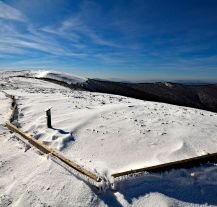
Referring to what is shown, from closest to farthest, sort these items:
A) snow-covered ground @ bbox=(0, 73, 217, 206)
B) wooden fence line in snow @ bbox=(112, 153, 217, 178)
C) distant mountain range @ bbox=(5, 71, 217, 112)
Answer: snow-covered ground @ bbox=(0, 73, 217, 206) → wooden fence line in snow @ bbox=(112, 153, 217, 178) → distant mountain range @ bbox=(5, 71, 217, 112)

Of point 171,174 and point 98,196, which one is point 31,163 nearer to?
point 98,196

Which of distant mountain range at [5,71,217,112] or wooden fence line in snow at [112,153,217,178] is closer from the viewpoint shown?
wooden fence line in snow at [112,153,217,178]

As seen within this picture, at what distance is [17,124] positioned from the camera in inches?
324

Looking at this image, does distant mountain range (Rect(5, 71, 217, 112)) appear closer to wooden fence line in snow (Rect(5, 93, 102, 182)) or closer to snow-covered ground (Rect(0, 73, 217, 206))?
snow-covered ground (Rect(0, 73, 217, 206))

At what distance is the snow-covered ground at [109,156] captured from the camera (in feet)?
14.6

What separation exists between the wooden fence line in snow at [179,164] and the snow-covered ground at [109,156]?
0.44 feet

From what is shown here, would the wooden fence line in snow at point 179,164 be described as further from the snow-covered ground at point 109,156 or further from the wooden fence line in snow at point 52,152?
the wooden fence line in snow at point 52,152

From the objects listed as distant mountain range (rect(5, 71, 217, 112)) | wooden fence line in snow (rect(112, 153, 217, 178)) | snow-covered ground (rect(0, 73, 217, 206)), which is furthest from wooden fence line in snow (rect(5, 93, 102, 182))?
distant mountain range (rect(5, 71, 217, 112))

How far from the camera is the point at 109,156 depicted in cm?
596

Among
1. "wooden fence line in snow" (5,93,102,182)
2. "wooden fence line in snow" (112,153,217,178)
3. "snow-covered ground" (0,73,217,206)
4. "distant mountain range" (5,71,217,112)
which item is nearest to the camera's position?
"snow-covered ground" (0,73,217,206)

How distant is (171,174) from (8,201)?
10.8 feet

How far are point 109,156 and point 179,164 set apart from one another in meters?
1.69

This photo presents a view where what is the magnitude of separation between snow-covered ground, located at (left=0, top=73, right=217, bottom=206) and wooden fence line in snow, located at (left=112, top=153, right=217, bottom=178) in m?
0.14

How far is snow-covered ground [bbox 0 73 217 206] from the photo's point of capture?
176 inches
